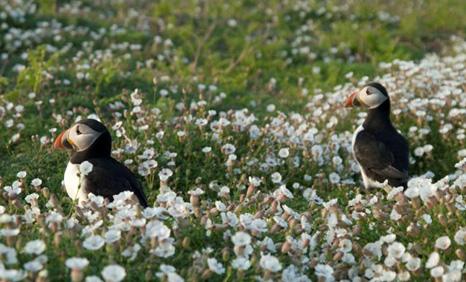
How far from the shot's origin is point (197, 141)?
7637 millimetres

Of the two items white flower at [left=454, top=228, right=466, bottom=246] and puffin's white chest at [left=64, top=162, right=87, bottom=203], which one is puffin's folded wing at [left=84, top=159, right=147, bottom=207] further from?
white flower at [left=454, top=228, right=466, bottom=246]

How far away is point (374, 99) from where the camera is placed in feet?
25.0

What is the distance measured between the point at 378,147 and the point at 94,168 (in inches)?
105

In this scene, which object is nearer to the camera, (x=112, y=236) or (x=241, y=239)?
(x=112, y=236)

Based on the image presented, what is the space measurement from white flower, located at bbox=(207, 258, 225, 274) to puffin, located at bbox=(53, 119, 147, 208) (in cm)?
173

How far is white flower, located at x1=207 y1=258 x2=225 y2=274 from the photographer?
4308mm

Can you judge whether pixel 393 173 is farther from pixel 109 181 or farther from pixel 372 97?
pixel 109 181

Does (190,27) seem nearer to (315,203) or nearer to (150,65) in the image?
(150,65)

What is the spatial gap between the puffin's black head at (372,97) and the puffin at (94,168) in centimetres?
259

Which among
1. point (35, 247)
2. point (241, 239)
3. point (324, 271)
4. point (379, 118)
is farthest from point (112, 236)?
point (379, 118)

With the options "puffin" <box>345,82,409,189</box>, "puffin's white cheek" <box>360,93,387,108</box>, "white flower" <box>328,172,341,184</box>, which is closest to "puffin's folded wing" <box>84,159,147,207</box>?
"white flower" <box>328,172,341,184</box>

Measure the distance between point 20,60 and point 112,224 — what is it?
7.01 m

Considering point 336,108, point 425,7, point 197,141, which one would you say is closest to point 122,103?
point 197,141

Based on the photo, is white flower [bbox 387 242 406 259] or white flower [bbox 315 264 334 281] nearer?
white flower [bbox 315 264 334 281]
